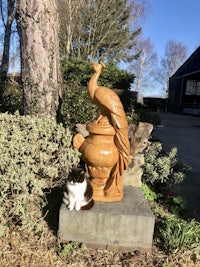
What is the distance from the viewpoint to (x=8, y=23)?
35.5 feet

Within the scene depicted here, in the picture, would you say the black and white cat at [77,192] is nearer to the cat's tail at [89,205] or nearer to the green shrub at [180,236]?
the cat's tail at [89,205]

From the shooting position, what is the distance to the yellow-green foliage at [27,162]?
2.27m

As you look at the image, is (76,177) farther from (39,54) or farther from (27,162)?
(39,54)

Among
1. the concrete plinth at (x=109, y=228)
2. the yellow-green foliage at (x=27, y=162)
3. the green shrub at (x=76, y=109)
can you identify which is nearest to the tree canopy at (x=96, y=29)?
the green shrub at (x=76, y=109)

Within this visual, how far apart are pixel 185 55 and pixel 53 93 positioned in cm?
4031

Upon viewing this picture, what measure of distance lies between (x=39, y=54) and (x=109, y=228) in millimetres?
2387

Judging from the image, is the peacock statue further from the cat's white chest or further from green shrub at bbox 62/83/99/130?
green shrub at bbox 62/83/99/130

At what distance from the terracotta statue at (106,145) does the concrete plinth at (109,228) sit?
28 cm

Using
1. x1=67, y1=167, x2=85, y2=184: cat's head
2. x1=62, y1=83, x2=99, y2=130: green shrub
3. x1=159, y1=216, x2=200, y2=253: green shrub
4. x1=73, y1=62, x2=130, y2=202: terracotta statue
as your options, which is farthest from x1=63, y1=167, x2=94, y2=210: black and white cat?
x1=62, y1=83, x2=99, y2=130: green shrub

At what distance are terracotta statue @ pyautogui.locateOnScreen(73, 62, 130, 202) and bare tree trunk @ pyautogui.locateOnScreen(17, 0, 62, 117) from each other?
1.22m

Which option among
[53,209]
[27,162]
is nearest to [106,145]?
[27,162]

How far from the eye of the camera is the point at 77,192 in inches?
91.0


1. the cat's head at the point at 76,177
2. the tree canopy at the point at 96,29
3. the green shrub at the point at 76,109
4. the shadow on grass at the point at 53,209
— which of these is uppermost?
the tree canopy at the point at 96,29

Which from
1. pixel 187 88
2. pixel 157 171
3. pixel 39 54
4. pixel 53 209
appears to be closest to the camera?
pixel 53 209
